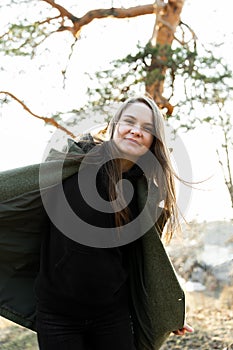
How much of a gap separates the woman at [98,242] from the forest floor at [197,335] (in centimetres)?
280

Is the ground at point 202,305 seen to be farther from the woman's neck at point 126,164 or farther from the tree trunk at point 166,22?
the tree trunk at point 166,22

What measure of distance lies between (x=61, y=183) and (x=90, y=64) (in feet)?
17.3

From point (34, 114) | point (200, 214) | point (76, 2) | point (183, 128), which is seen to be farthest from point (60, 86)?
point (200, 214)

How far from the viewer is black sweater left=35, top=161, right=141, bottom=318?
2326mm

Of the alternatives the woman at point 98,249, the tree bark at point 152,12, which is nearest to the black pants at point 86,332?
the woman at point 98,249

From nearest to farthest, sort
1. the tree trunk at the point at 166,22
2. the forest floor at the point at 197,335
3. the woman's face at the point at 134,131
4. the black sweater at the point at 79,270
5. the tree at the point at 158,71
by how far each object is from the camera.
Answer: the black sweater at the point at 79,270 → the woman's face at the point at 134,131 → the forest floor at the point at 197,335 → the tree at the point at 158,71 → the tree trunk at the point at 166,22

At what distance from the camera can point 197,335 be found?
584cm

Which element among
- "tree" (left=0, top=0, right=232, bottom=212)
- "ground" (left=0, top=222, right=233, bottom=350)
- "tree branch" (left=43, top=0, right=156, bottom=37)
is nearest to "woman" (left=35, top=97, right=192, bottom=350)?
"ground" (left=0, top=222, right=233, bottom=350)

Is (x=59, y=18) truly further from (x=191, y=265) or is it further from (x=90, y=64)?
(x=191, y=265)

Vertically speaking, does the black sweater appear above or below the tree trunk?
below

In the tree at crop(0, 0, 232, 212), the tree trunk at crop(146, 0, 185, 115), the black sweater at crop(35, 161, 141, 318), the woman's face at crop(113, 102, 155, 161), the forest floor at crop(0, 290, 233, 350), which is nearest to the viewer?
the black sweater at crop(35, 161, 141, 318)

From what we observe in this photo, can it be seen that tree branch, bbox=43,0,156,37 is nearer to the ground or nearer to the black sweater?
the ground

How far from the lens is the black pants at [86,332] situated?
7.67ft

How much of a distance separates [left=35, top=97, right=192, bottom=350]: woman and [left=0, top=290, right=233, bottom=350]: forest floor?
3.03 metres
